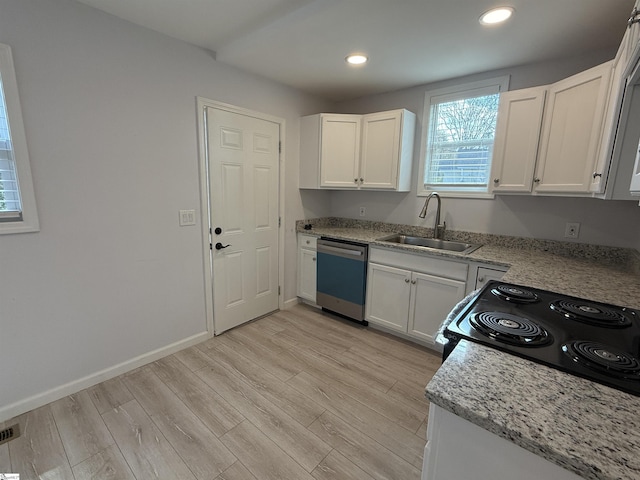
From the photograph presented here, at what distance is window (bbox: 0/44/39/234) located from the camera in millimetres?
1541

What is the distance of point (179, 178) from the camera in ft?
7.52

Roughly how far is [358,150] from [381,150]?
0.87 feet

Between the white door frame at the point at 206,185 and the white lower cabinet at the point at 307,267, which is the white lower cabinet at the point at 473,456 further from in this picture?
the white lower cabinet at the point at 307,267

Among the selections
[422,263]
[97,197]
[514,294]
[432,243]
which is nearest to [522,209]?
[432,243]

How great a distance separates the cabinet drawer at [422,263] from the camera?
2.26 metres

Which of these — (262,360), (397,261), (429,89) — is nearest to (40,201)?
(262,360)

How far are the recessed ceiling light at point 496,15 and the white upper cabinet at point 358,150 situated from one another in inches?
42.3

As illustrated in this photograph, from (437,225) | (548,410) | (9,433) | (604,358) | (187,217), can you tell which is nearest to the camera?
(548,410)

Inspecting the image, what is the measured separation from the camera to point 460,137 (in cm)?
277

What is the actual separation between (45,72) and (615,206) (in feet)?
12.7

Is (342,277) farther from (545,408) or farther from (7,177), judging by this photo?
(7,177)

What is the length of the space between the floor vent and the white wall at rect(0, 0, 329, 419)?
0.39 feet

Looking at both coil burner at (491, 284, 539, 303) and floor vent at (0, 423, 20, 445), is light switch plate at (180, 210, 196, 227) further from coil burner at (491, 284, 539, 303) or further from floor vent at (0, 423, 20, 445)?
coil burner at (491, 284, 539, 303)

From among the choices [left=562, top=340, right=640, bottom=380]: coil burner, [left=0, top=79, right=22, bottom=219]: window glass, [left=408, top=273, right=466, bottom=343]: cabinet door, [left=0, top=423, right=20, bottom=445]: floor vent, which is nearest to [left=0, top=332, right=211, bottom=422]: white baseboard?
[left=0, top=423, right=20, bottom=445]: floor vent
